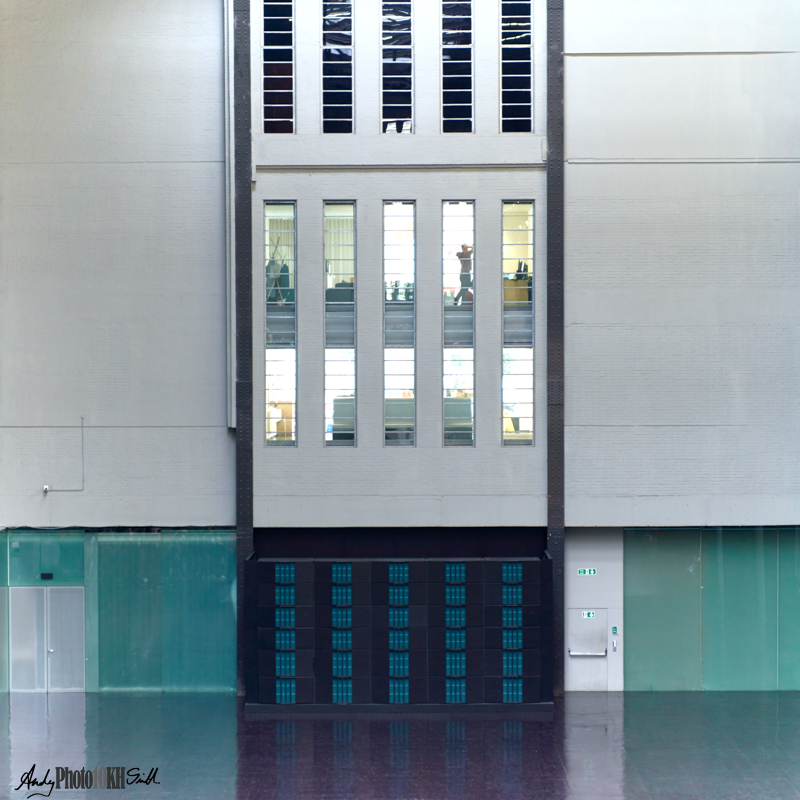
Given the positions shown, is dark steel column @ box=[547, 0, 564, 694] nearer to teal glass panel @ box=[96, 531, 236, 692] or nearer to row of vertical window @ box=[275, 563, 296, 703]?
row of vertical window @ box=[275, 563, 296, 703]

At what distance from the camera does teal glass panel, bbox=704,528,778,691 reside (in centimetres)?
1218

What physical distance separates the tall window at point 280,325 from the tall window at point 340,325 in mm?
573

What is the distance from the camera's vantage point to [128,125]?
11867mm

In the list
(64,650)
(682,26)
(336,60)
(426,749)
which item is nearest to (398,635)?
(426,749)

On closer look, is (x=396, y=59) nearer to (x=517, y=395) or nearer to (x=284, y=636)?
(x=517, y=395)

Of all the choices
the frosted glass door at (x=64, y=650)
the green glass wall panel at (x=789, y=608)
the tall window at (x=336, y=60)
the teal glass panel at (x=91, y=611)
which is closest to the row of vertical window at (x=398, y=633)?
the teal glass panel at (x=91, y=611)

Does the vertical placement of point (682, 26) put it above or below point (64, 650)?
above

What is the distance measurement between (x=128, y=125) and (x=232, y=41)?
2.25 m

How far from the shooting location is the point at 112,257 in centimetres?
1190

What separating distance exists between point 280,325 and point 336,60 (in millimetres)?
4488

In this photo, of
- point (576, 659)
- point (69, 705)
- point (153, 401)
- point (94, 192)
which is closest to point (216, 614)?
point (69, 705)

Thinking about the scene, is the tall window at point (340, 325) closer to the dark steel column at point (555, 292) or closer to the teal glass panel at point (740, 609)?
the dark steel column at point (555, 292)

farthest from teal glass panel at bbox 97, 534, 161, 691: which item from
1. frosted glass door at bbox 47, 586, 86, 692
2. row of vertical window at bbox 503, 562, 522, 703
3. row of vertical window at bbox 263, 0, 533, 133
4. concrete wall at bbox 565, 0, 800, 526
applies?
row of vertical window at bbox 263, 0, 533, 133

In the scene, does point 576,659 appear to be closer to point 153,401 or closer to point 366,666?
point 366,666
